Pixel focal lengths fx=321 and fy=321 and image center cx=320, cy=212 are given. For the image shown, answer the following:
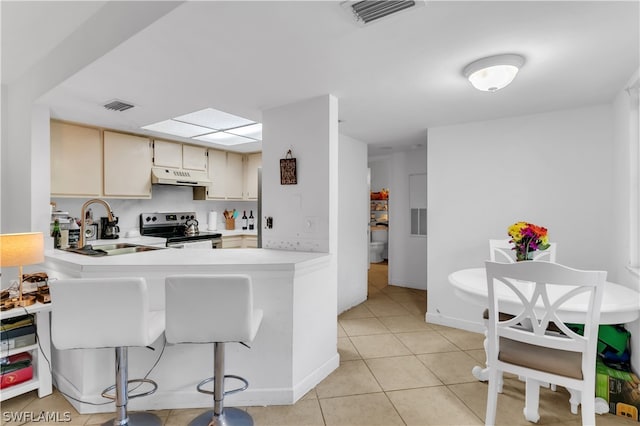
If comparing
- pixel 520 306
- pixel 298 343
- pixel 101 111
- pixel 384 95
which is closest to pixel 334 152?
pixel 384 95

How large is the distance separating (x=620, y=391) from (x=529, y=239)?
1066mm

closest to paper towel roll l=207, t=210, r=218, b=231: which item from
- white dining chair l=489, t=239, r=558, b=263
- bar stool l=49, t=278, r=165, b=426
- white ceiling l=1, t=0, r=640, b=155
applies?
white ceiling l=1, t=0, r=640, b=155

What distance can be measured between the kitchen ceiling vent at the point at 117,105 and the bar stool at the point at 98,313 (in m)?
1.78

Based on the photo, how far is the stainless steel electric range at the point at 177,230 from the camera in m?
4.09

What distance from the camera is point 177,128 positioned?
3.72 metres

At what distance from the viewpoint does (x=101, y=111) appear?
2.98m

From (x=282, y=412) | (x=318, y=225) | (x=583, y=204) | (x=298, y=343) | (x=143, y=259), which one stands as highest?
(x=583, y=204)

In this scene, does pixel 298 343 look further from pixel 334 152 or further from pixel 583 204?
pixel 583 204

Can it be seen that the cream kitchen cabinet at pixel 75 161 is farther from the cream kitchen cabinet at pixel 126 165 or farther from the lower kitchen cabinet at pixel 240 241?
the lower kitchen cabinet at pixel 240 241

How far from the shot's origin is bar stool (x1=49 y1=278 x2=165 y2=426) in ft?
5.21

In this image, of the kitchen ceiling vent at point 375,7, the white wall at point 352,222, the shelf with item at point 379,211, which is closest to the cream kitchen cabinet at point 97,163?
the white wall at point 352,222

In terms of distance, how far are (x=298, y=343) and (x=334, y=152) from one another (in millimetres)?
1498

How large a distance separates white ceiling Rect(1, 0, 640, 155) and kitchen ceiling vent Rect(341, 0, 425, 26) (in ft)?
0.17

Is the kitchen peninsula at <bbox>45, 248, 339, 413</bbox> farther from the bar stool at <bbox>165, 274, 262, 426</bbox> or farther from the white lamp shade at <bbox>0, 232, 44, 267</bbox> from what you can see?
the bar stool at <bbox>165, 274, 262, 426</bbox>
